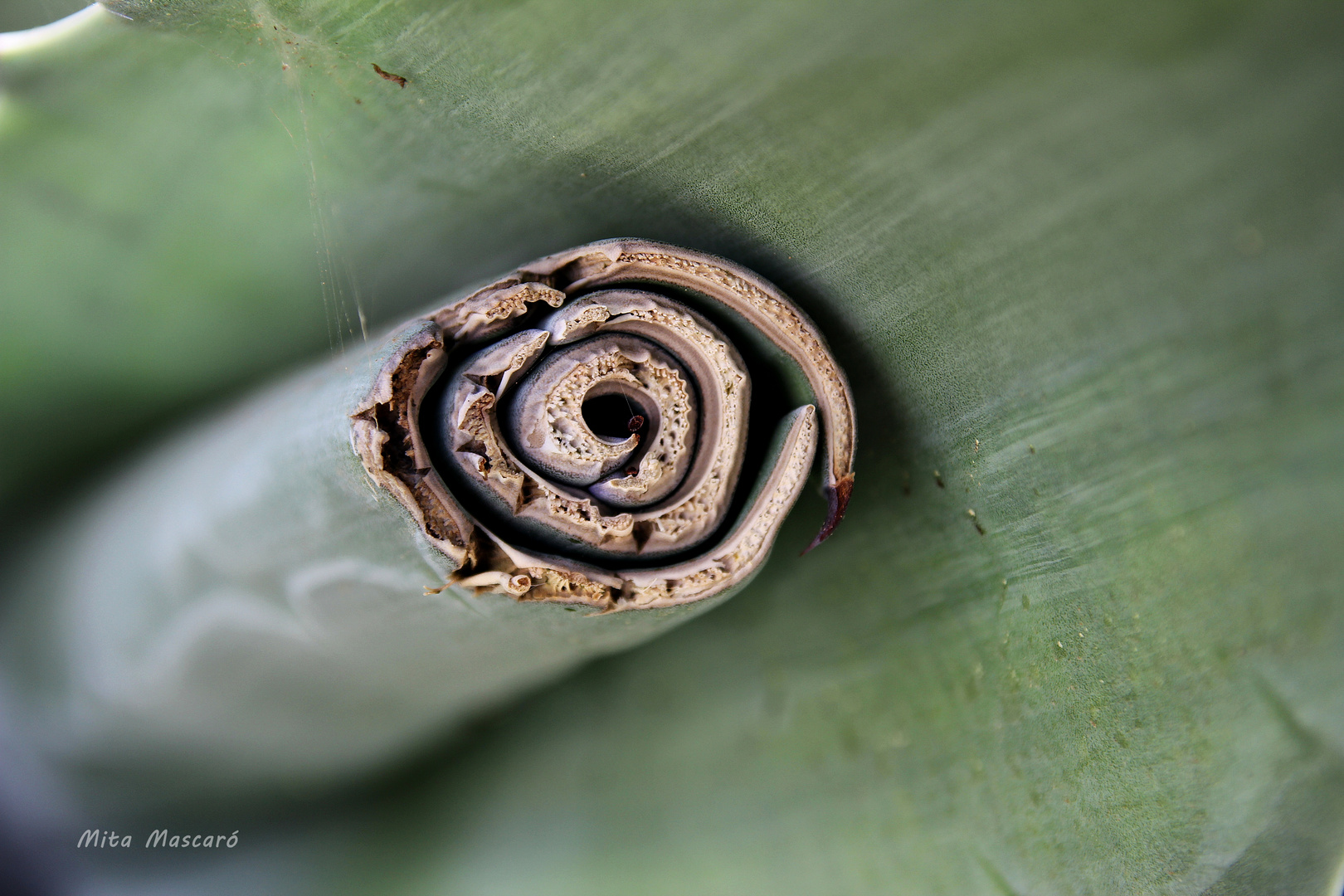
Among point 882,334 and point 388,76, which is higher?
point 388,76
